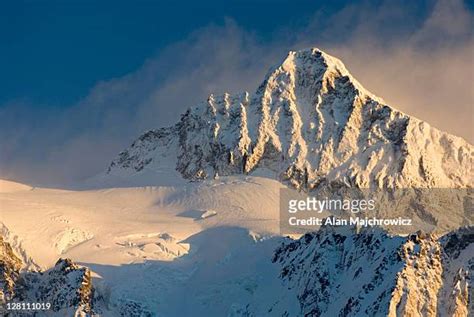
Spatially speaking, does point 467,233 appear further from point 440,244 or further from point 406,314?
point 406,314

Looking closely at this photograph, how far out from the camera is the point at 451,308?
188m

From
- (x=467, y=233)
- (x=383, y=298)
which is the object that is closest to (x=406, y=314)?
(x=383, y=298)

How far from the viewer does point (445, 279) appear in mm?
193625

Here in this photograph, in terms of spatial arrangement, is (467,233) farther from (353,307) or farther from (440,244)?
(353,307)

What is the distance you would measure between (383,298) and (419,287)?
481 centimetres

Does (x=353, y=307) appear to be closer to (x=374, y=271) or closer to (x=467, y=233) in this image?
(x=374, y=271)

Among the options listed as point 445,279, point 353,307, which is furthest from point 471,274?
point 353,307

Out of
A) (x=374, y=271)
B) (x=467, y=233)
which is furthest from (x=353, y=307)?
(x=467, y=233)

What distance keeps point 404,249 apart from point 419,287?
7479 mm

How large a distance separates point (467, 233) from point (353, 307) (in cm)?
1788

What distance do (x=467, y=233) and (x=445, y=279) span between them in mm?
8132

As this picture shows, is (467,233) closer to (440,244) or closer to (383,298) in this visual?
(440,244)

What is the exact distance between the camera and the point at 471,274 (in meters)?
192

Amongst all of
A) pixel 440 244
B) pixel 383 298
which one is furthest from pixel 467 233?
pixel 383 298
